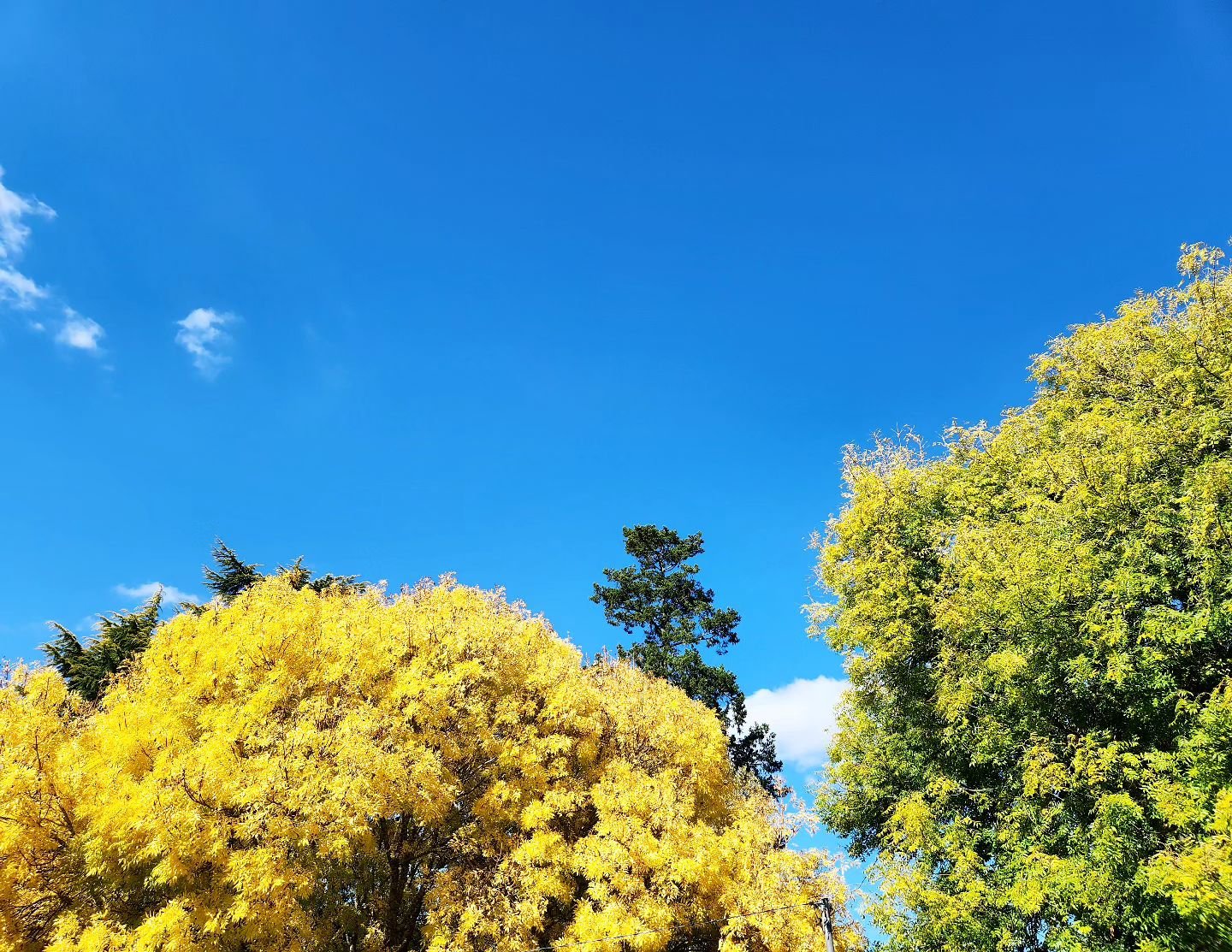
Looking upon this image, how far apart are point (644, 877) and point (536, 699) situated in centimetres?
607

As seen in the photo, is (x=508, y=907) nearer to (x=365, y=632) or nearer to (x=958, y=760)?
(x=365, y=632)

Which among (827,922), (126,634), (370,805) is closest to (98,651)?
(126,634)

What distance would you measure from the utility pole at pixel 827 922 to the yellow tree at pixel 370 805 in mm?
408

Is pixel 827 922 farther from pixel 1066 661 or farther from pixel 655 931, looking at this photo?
pixel 1066 661

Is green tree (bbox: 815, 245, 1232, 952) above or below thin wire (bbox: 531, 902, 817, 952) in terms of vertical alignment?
above

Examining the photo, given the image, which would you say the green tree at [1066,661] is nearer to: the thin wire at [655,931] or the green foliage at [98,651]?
the thin wire at [655,931]

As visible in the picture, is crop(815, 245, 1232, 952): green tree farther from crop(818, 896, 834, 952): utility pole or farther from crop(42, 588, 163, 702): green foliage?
crop(42, 588, 163, 702): green foliage

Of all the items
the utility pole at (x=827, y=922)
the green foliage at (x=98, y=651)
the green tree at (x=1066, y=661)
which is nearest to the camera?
the green tree at (x=1066, y=661)

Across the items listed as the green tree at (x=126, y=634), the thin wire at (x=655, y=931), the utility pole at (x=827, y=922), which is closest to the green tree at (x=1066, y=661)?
the utility pole at (x=827, y=922)

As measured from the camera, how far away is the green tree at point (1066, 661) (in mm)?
14008

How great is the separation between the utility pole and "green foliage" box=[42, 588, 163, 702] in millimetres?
24210

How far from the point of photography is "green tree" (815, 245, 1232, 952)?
551 inches

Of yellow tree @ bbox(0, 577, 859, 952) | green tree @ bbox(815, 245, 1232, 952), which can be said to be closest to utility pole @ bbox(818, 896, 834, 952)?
yellow tree @ bbox(0, 577, 859, 952)

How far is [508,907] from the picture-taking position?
16.7 meters
